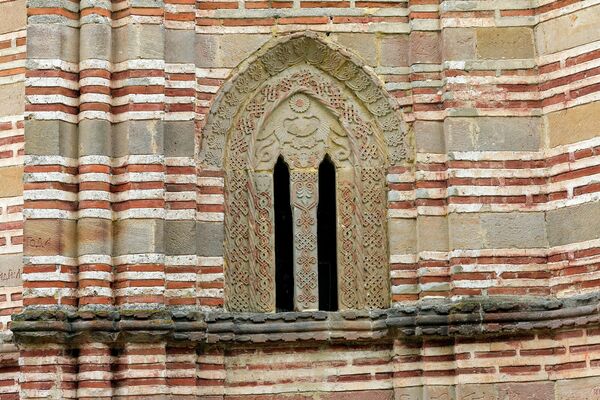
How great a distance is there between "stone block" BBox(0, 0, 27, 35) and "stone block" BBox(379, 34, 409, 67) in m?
3.42

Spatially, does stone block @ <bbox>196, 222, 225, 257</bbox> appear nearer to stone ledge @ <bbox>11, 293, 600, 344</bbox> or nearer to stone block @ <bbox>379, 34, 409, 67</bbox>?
stone ledge @ <bbox>11, 293, 600, 344</bbox>

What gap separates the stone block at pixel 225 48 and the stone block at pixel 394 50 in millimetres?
1095

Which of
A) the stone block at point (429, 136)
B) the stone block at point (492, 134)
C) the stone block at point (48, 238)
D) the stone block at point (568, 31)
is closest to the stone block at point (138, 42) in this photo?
the stone block at point (48, 238)

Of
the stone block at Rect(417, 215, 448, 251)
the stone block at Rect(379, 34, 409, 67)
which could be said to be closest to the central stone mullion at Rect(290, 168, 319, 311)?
the stone block at Rect(417, 215, 448, 251)

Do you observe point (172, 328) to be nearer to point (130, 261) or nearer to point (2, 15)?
point (130, 261)

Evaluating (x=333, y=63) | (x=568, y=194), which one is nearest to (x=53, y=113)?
(x=333, y=63)

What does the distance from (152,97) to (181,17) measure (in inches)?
35.2

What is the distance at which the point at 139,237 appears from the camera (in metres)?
12.4

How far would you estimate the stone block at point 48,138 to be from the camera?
12516 millimetres

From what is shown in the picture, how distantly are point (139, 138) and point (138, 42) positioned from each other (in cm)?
91

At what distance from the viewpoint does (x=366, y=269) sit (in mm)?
13055

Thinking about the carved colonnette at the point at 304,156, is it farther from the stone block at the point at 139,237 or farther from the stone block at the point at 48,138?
the stone block at the point at 48,138

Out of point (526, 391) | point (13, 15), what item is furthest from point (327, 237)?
point (13, 15)

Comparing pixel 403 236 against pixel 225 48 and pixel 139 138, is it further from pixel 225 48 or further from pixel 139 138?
pixel 139 138
